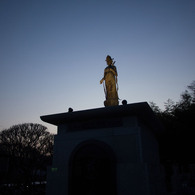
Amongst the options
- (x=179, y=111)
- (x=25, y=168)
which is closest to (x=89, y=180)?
(x=179, y=111)

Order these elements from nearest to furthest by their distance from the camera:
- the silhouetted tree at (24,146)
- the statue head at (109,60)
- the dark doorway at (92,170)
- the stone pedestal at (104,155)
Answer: the stone pedestal at (104,155), the dark doorway at (92,170), the statue head at (109,60), the silhouetted tree at (24,146)

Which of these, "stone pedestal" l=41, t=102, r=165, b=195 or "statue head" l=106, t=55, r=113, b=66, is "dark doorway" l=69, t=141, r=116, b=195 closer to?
"stone pedestal" l=41, t=102, r=165, b=195

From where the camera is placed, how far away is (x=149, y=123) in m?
9.73

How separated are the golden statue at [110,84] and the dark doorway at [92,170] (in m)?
3.30

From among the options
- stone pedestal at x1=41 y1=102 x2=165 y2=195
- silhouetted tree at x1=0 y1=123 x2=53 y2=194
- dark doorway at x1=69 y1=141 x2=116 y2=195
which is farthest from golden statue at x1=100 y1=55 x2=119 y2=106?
silhouetted tree at x1=0 y1=123 x2=53 y2=194

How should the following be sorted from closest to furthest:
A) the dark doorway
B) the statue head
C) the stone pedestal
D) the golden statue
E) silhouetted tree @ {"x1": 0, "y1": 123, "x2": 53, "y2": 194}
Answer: the stone pedestal
the dark doorway
the golden statue
the statue head
silhouetted tree @ {"x1": 0, "y1": 123, "x2": 53, "y2": 194}

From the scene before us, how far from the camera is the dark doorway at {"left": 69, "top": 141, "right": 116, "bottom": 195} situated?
6996 millimetres

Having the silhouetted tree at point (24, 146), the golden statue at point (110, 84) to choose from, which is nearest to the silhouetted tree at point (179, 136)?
the golden statue at point (110, 84)

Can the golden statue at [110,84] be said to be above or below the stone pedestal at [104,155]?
above

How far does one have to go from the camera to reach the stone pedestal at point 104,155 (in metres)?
6.72

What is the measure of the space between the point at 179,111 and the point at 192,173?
26.5ft

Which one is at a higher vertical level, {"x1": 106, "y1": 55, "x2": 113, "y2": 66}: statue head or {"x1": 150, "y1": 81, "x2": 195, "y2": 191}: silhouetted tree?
{"x1": 106, "y1": 55, "x2": 113, "y2": 66}: statue head

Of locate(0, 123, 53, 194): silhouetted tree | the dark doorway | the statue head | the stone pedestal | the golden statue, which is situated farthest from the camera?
locate(0, 123, 53, 194): silhouetted tree

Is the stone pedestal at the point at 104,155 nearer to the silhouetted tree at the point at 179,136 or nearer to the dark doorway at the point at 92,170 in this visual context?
the dark doorway at the point at 92,170
